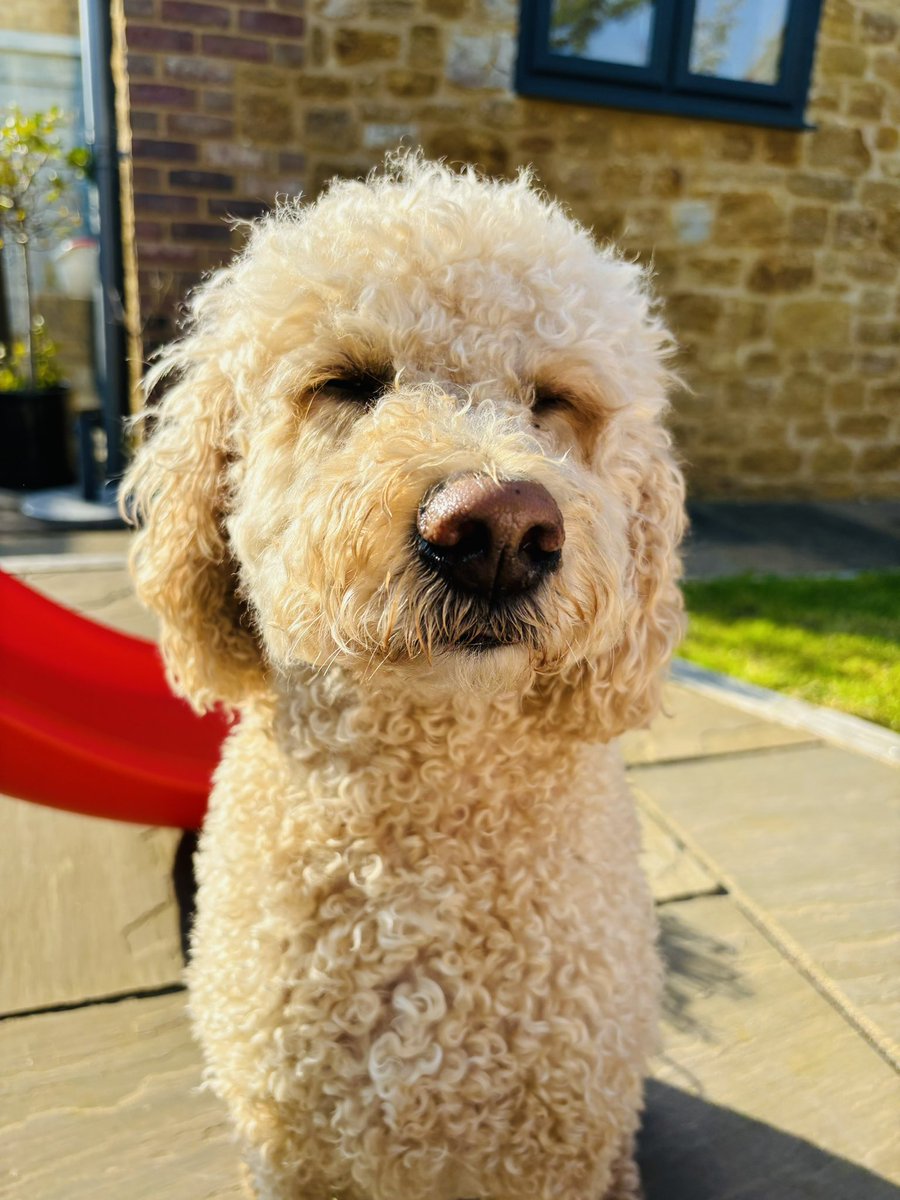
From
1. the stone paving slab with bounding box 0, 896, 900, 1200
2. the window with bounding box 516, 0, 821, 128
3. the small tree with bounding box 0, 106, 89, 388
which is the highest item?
the window with bounding box 516, 0, 821, 128

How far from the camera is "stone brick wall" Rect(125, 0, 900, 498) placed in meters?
4.88

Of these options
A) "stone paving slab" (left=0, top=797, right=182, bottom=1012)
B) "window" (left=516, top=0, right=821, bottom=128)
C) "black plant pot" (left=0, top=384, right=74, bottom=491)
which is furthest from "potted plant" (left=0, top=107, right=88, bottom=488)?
"stone paving slab" (left=0, top=797, right=182, bottom=1012)

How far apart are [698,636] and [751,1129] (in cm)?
256

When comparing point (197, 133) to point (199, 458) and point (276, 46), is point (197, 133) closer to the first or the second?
point (276, 46)

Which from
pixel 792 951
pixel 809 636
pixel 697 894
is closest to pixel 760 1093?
pixel 792 951

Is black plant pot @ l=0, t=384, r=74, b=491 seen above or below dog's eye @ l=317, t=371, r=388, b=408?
below

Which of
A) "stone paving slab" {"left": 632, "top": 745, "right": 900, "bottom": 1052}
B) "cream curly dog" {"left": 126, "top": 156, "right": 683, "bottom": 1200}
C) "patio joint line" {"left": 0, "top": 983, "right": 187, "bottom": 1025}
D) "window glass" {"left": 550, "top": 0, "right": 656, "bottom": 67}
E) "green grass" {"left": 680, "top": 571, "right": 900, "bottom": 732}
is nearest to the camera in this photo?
"cream curly dog" {"left": 126, "top": 156, "right": 683, "bottom": 1200}

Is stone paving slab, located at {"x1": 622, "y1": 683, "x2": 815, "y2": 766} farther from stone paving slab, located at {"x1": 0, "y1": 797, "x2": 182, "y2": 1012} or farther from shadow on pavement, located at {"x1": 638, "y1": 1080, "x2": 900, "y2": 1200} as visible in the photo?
stone paving slab, located at {"x1": 0, "y1": 797, "x2": 182, "y2": 1012}

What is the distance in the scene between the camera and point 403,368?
1308 mm

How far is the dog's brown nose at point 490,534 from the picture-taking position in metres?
1.01

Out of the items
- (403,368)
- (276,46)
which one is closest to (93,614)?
(403,368)

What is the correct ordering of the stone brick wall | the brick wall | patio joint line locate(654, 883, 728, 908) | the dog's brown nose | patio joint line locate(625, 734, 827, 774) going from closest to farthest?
the dog's brown nose
patio joint line locate(654, 883, 728, 908)
patio joint line locate(625, 734, 827, 774)
the brick wall
the stone brick wall

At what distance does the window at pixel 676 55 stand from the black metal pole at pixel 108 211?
2.33 metres

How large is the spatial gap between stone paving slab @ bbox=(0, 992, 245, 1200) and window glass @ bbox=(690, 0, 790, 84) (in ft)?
20.3
